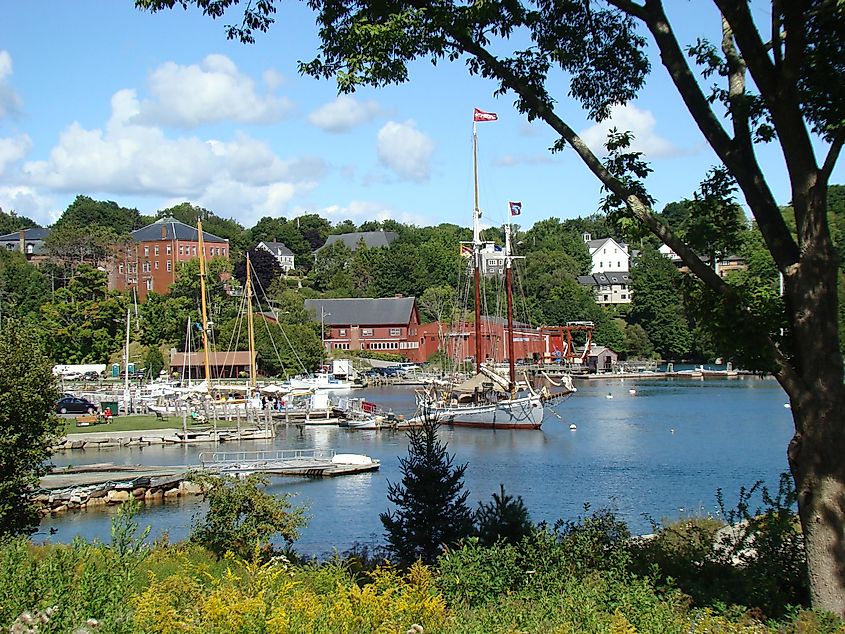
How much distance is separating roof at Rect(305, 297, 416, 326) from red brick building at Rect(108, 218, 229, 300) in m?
18.1

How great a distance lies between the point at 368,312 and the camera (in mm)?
109500

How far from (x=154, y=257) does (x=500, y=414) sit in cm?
6782

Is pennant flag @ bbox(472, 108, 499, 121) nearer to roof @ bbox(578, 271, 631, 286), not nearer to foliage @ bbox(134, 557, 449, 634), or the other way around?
foliage @ bbox(134, 557, 449, 634)

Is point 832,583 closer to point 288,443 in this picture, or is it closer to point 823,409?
point 823,409

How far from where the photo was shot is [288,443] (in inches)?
1996

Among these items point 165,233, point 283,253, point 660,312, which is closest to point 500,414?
point 660,312

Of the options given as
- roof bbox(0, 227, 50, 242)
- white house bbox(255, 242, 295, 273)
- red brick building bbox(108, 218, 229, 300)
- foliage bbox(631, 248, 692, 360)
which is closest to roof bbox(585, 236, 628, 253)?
foliage bbox(631, 248, 692, 360)

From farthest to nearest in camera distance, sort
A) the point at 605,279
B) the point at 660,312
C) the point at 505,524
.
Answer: the point at 605,279 < the point at 660,312 < the point at 505,524

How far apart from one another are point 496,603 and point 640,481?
2840 cm

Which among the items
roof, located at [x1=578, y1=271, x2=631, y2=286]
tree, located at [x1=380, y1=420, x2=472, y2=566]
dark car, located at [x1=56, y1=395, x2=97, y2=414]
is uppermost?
roof, located at [x1=578, y1=271, x2=631, y2=286]

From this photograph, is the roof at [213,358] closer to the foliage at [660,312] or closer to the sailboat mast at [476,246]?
the sailboat mast at [476,246]

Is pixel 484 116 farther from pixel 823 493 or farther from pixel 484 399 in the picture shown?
pixel 823 493

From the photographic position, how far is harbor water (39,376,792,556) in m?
29.2

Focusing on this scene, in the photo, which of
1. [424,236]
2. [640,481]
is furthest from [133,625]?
[424,236]
